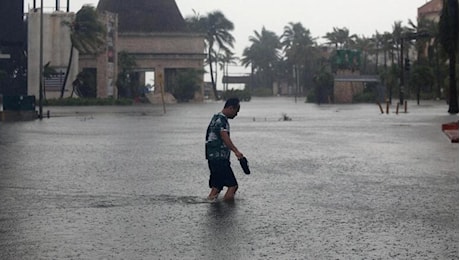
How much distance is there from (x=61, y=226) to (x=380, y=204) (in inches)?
158

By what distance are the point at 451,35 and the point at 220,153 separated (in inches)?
1389

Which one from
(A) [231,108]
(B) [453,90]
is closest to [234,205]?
(A) [231,108]

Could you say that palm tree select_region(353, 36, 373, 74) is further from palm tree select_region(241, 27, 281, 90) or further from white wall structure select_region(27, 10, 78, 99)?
white wall structure select_region(27, 10, 78, 99)

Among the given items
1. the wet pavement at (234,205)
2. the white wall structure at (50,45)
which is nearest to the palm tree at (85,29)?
the white wall structure at (50,45)

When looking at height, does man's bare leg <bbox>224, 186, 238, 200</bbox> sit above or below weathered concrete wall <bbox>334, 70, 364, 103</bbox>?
below

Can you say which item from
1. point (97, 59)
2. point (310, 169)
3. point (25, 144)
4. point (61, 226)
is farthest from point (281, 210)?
point (97, 59)

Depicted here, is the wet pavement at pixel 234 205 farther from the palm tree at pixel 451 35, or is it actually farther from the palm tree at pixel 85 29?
the palm tree at pixel 85 29

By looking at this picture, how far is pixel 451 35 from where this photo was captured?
4394cm

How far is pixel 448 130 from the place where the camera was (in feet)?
88.4

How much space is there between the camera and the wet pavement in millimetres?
7602

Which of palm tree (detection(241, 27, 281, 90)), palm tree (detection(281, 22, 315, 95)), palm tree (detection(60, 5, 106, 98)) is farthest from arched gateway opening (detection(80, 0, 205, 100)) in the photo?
palm tree (detection(241, 27, 281, 90))

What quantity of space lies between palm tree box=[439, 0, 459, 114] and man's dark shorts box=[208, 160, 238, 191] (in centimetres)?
3322

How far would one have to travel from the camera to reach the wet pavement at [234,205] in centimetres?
760

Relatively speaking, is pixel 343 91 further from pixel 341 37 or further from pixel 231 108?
pixel 231 108
